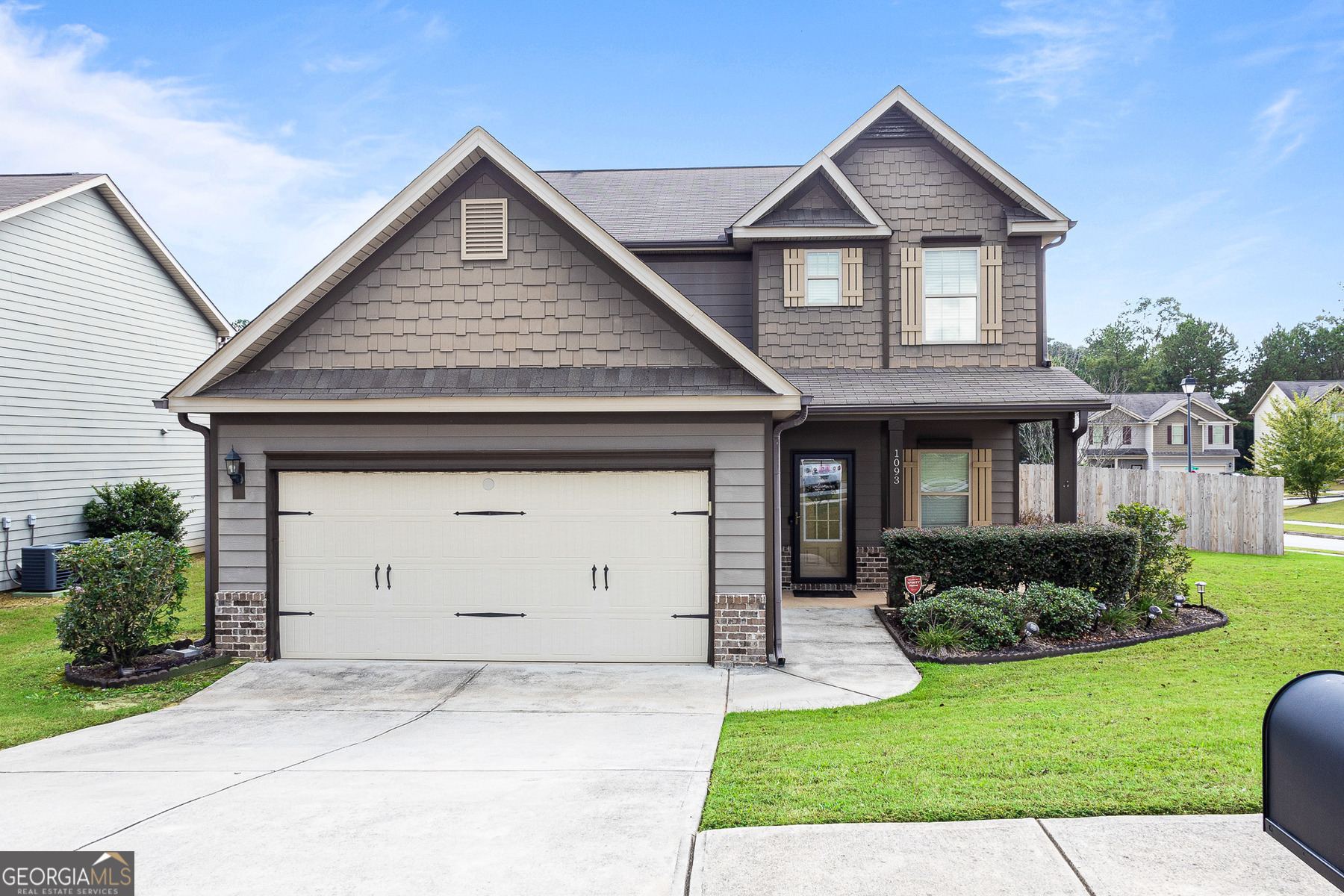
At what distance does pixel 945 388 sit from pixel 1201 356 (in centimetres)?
6410

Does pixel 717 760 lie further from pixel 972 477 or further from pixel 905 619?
pixel 972 477

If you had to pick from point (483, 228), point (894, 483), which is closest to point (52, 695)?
point (483, 228)

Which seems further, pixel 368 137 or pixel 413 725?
pixel 368 137

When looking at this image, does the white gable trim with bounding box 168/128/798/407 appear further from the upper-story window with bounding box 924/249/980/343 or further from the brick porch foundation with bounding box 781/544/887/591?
the upper-story window with bounding box 924/249/980/343

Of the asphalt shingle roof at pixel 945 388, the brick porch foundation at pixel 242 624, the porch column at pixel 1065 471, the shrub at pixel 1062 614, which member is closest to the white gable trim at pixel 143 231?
the brick porch foundation at pixel 242 624

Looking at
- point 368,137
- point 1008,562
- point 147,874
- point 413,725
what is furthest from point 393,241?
point 368,137

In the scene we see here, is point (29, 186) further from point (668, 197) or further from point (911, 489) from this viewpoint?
point (911, 489)

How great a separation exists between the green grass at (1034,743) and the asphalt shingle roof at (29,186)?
1612 cm

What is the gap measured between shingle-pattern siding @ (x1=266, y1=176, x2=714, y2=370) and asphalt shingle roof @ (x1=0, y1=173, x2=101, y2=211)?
9854 mm

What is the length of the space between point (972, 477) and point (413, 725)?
940 cm

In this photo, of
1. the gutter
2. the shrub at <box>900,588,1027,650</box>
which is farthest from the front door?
the gutter

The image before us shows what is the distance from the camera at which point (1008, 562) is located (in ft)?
30.3

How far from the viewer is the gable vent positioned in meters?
8.34
